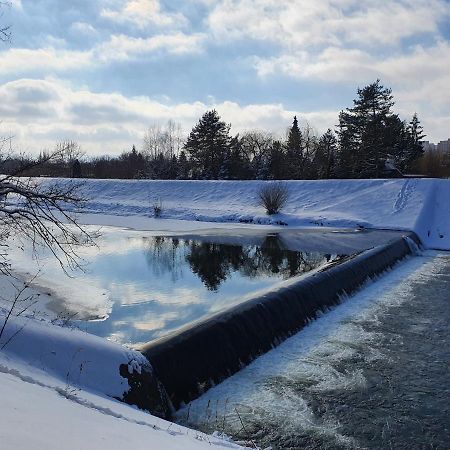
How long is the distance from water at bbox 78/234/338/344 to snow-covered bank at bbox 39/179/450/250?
6727 millimetres

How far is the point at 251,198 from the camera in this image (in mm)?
29859

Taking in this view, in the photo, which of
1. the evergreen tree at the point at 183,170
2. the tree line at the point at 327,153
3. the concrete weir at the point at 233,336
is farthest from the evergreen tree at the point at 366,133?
the concrete weir at the point at 233,336

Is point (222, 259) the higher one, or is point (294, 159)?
point (294, 159)

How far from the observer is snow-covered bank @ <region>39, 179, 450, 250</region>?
911 inches

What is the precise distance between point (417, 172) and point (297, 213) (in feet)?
57.2

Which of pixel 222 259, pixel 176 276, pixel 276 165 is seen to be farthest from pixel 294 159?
pixel 176 276

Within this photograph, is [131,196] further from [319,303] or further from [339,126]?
[319,303]

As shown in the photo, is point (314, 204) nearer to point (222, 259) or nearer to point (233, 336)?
point (222, 259)

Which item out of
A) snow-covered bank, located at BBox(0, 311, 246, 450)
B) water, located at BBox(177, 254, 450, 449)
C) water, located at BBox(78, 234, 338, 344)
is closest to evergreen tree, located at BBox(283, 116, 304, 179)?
water, located at BBox(78, 234, 338, 344)

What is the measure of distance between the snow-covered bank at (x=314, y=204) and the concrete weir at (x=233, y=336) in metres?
12.1

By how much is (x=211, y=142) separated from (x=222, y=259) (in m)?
29.2

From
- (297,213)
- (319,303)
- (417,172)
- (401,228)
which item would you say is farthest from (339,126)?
(319,303)

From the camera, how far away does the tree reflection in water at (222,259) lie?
12.7 m

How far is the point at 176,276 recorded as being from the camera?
12.1 m
